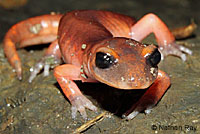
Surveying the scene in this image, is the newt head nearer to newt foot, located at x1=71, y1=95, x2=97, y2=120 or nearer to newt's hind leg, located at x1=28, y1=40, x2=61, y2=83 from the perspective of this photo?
newt foot, located at x1=71, y1=95, x2=97, y2=120

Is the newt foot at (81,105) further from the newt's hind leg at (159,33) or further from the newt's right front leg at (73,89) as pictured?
the newt's hind leg at (159,33)

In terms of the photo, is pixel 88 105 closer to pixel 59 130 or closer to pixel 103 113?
pixel 103 113

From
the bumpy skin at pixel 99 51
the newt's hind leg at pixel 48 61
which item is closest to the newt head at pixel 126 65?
the bumpy skin at pixel 99 51

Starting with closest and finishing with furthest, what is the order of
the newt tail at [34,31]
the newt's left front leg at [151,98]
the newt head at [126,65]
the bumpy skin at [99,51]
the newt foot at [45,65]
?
the newt head at [126,65] < the bumpy skin at [99,51] < the newt's left front leg at [151,98] < the newt foot at [45,65] < the newt tail at [34,31]

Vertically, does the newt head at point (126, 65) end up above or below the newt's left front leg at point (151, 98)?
above

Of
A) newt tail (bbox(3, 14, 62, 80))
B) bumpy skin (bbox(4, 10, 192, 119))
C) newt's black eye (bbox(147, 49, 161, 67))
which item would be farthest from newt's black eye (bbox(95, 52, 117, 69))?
newt tail (bbox(3, 14, 62, 80))

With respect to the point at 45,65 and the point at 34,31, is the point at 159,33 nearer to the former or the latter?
the point at 45,65
